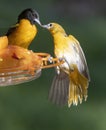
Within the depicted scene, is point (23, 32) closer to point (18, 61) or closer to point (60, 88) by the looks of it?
point (18, 61)

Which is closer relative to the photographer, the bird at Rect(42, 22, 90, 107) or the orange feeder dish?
the orange feeder dish

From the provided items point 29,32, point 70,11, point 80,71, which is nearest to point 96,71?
point 70,11

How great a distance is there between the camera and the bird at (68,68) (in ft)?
11.6

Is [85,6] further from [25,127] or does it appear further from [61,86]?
[61,86]

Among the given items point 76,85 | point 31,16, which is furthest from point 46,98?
point 31,16

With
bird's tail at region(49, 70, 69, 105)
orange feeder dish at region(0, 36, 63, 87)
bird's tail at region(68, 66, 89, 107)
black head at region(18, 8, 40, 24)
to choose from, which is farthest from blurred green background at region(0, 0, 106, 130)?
orange feeder dish at region(0, 36, 63, 87)

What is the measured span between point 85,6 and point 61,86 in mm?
4691

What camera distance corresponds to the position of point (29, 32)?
326cm

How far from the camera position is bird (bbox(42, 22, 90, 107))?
3.54 meters

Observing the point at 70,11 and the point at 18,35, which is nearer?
the point at 18,35

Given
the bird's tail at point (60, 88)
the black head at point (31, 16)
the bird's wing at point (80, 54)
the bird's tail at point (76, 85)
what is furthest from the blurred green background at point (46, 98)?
the black head at point (31, 16)

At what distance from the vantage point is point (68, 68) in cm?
364

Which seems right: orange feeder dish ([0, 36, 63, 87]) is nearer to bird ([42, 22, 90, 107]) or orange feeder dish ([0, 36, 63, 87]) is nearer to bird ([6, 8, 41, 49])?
bird ([6, 8, 41, 49])

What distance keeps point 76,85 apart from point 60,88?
212mm
